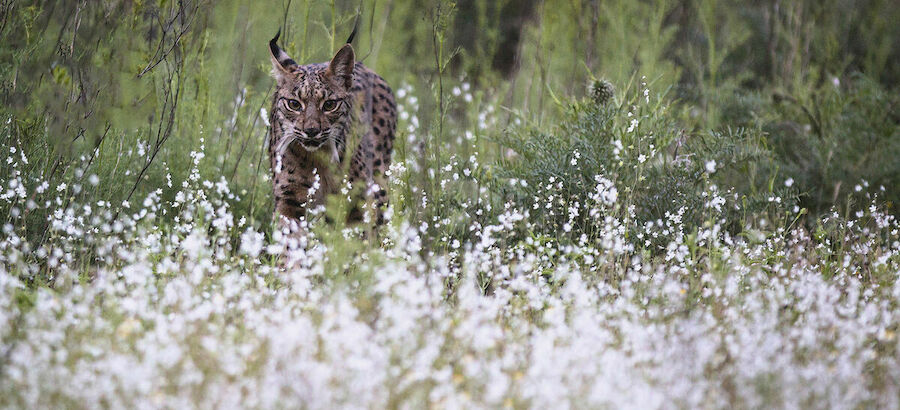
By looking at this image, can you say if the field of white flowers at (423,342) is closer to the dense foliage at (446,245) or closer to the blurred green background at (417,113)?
the dense foliage at (446,245)

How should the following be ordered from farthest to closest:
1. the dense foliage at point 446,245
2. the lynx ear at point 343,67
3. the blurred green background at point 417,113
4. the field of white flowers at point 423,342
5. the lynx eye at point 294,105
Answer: the lynx eye at point 294,105 < the lynx ear at point 343,67 < the blurred green background at point 417,113 < the dense foliage at point 446,245 < the field of white flowers at point 423,342

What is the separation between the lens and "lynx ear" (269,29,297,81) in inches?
205

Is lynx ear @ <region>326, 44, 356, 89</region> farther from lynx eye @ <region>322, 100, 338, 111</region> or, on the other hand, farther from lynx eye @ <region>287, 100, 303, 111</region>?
lynx eye @ <region>287, 100, 303, 111</region>

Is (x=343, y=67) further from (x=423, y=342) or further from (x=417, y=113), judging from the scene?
(x=423, y=342)

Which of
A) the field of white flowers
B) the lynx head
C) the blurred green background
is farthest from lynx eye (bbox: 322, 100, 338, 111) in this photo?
the field of white flowers

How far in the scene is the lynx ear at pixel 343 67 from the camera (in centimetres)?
512

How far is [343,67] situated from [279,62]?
37 centimetres

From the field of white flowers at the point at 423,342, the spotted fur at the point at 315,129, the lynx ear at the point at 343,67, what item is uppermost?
the lynx ear at the point at 343,67

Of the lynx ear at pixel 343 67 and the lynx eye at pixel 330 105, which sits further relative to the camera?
the lynx eye at pixel 330 105

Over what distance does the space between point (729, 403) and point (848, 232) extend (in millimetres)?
3026

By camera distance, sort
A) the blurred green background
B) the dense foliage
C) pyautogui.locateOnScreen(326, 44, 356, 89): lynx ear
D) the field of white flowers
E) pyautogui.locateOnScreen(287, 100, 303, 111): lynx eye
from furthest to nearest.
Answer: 1. pyautogui.locateOnScreen(287, 100, 303, 111): lynx eye
2. pyautogui.locateOnScreen(326, 44, 356, 89): lynx ear
3. the blurred green background
4. the dense foliage
5. the field of white flowers

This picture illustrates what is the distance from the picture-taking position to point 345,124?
5.42m

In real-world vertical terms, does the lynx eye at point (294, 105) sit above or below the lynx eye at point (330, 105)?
below

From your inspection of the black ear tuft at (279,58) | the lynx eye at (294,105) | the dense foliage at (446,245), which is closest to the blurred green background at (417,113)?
the dense foliage at (446,245)
